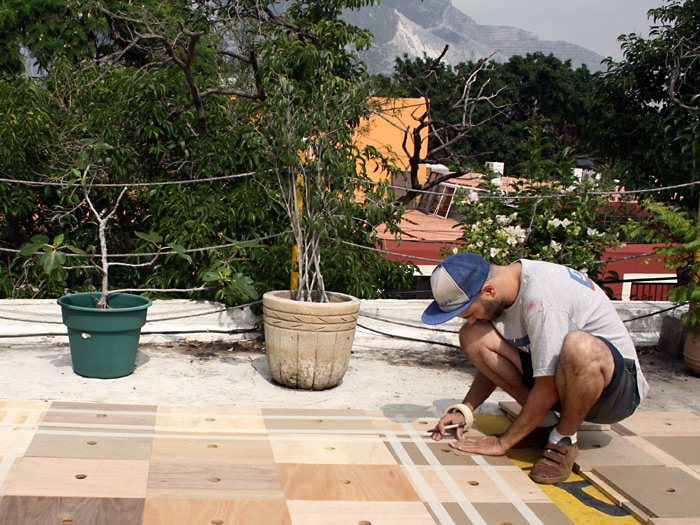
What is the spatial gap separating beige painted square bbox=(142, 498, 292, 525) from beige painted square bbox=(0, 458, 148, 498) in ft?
0.47

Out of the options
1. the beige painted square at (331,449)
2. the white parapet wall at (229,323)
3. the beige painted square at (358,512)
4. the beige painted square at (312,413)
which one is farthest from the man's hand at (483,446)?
the white parapet wall at (229,323)

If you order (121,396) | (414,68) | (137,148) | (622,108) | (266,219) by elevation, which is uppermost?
(414,68)

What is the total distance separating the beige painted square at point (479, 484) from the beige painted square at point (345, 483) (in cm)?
12

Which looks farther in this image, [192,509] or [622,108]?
[622,108]

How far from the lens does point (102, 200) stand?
5598 mm

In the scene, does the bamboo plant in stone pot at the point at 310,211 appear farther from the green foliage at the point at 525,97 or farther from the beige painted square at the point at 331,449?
the green foliage at the point at 525,97

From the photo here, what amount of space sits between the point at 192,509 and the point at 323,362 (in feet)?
5.42

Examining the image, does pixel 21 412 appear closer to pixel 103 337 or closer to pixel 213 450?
pixel 103 337

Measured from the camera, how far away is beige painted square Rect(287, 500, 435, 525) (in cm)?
247

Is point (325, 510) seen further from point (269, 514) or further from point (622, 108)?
point (622, 108)

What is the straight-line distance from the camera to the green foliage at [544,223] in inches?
189

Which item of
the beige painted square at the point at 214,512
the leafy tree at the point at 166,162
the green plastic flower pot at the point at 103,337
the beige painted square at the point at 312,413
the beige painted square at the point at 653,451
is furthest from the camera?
the leafy tree at the point at 166,162

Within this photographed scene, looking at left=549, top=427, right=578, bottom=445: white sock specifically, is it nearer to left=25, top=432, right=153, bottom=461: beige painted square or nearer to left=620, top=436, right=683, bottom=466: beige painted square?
left=620, top=436, right=683, bottom=466: beige painted square

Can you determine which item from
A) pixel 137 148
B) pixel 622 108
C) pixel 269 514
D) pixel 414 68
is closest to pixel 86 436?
pixel 269 514
